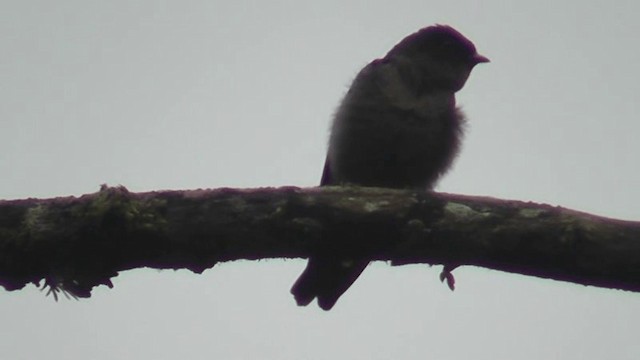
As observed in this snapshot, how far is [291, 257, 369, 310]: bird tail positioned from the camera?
4391 millimetres

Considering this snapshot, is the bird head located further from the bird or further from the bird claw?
the bird claw

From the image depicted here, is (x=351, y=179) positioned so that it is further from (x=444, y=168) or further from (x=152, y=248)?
(x=152, y=248)

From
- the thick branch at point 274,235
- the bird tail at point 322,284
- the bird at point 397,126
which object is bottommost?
the bird tail at point 322,284

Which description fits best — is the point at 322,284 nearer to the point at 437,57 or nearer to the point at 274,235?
the point at 274,235

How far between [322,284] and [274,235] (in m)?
1.32

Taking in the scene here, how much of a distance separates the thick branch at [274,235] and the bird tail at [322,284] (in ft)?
2.77

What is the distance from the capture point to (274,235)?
3.37 meters

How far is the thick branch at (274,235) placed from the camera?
3305 mm

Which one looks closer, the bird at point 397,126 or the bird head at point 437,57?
the bird at point 397,126

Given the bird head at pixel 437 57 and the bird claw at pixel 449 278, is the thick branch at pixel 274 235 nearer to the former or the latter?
the bird claw at pixel 449 278

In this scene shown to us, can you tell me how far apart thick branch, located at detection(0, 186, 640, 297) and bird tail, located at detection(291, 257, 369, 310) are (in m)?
0.85

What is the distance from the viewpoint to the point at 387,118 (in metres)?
5.55

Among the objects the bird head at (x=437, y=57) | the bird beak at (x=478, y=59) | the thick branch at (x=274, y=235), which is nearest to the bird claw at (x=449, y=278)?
the thick branch at (x=274, y=235)

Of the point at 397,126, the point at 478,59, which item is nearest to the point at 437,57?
the point at 478,59
